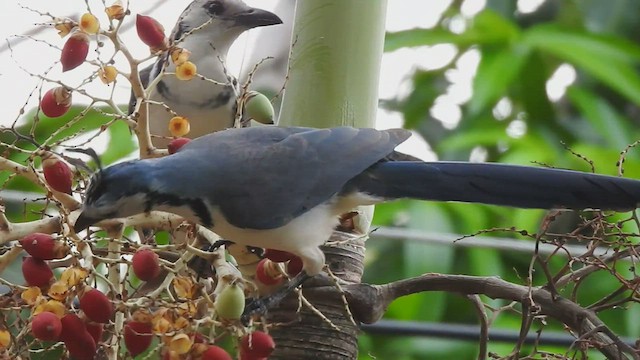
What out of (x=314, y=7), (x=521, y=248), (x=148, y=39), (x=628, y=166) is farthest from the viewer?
(x=628, y=166)

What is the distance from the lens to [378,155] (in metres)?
1.04

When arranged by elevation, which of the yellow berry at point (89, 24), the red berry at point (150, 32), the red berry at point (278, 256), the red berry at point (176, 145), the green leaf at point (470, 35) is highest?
the yellow berry at point (89, 24)

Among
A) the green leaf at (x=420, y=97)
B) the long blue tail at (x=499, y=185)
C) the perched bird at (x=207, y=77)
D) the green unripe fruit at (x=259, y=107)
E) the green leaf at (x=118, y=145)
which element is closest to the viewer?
the long blue tail at (x=499, y=185)

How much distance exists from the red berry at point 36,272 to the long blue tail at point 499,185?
34cm

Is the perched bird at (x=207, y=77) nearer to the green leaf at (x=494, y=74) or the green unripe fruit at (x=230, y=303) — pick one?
the green unripe fruit at (x=230, y=303)

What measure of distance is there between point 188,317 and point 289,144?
0.79 ft

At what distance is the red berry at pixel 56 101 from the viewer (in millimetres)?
948

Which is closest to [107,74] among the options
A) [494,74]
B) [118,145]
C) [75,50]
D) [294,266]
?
[75,50]

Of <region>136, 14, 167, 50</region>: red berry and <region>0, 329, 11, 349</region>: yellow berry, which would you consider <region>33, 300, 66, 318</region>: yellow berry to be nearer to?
<region>0, 329, 11, 349</region>: yellow berry

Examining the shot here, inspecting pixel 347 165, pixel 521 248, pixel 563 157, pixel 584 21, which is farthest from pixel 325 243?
pixel 584 21

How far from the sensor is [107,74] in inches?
36.2

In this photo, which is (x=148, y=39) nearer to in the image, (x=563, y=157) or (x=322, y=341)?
(x=322, y=341)

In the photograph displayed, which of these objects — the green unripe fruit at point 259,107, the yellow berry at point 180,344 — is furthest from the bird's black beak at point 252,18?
the yellow berry at point 180,344

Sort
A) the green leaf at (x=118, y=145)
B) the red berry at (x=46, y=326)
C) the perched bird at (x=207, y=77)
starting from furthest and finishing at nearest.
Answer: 1. the green leaf at (x=118, y=145)
2. the perched bird at (x=207, y=77)
3. the red berry at (x=46, y=326)
